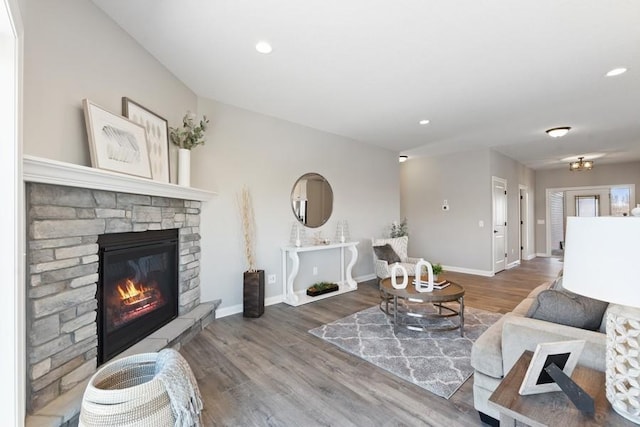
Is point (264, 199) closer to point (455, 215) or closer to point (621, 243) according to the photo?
point (621, 243)

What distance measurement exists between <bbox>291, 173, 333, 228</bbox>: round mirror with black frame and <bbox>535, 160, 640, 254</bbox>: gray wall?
757cm

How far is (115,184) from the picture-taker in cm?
195

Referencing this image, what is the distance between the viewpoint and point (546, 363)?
112cm

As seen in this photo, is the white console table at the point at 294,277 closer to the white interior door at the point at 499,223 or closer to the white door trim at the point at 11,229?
the white door trim at the point at 11,229

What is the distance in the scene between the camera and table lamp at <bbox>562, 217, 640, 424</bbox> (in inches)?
32.2

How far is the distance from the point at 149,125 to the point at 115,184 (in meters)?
0.81

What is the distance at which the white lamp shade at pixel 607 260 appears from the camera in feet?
2.66

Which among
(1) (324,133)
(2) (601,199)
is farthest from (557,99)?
(2) (601,199)

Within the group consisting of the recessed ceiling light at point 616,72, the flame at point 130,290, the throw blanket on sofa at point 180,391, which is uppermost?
the recessed ceiling light at point 616,72

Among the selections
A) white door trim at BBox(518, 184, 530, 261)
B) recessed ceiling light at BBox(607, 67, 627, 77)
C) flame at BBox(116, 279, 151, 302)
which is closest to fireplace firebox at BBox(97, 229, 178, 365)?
flame at BBox(116, 279, 151, 302)

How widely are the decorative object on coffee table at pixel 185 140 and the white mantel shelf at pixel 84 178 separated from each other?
0.34 meters

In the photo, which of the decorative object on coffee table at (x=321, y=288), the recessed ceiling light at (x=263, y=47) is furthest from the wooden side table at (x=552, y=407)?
the decorative object on coffee table at (x=321, y=288)

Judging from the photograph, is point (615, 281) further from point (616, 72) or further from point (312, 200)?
point (312, 200)

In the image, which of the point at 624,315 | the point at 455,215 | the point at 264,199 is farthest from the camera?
the point at 455,215
